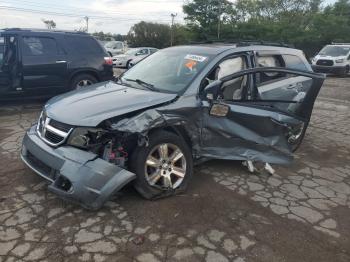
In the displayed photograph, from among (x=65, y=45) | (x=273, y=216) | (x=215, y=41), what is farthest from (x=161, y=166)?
(x=65, y=45)

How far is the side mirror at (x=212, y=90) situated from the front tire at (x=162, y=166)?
0.64 metres

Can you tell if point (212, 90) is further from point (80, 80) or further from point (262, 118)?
point (80, 80)

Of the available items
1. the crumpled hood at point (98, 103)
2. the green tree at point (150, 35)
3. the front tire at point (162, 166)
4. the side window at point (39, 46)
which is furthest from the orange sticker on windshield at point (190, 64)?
the green tree at point (150, 35)

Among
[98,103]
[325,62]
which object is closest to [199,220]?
[98,103]

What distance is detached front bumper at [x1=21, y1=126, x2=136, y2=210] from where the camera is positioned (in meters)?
3.44

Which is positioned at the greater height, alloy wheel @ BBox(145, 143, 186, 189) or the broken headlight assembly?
the broken headlight assembly

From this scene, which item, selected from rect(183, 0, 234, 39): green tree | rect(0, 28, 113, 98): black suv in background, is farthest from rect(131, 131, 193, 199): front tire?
rect(183, 0, 234, 39): green tree

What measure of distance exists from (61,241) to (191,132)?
1859 millimetres

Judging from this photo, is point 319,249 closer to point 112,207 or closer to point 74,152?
point 112,207

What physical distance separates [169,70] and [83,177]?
2.00m

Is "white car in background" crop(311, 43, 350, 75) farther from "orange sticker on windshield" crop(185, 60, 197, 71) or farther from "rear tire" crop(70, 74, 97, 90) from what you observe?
"orange sticker on windshield" crop(185, 60, 197, 71)

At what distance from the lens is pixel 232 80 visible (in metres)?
4.62

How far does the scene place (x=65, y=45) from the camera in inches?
337

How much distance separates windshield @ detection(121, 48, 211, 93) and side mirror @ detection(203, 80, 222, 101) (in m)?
0.26
